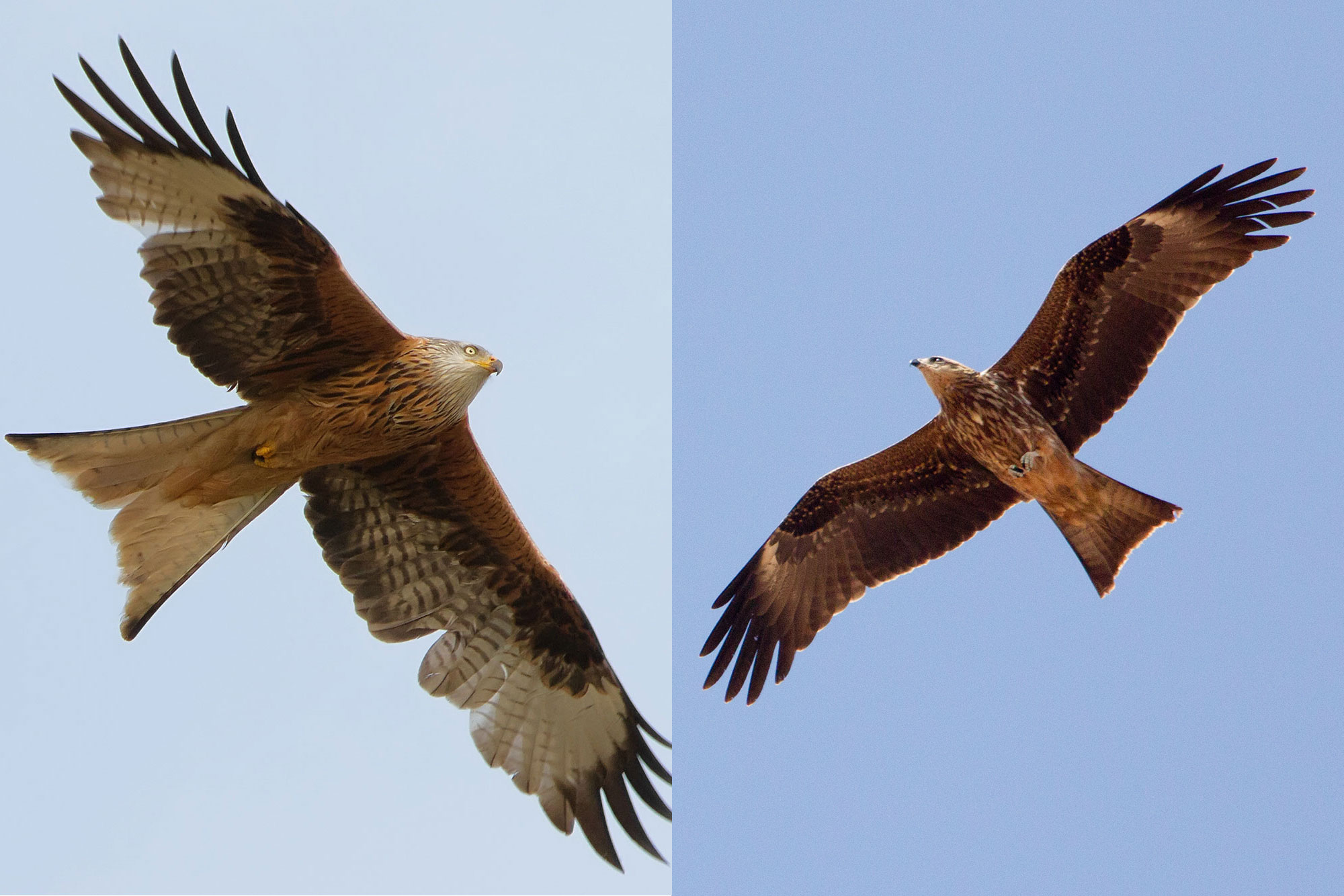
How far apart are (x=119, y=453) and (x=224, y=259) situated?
1132 millimetres

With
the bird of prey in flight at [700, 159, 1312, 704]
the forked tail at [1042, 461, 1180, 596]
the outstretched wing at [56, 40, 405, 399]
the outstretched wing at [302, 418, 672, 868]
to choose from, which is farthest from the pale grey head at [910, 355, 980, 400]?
the outstretched wing at [56, 40, 405, 399]

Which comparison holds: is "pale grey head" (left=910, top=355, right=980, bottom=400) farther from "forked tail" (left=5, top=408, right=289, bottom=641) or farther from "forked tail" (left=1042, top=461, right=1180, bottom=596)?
"forked tail" (left=5, top=408, right=289, bottom=641)

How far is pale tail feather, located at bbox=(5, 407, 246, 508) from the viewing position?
702cm

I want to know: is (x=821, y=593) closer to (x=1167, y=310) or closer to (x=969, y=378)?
(x=969, y=378)

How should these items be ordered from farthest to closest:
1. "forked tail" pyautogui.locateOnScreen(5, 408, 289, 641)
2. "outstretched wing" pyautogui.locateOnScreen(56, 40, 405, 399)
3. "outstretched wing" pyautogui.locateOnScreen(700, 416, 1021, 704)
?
1. "outstretched wing" pyautogui.locateOnScreen(700, 416, 1021, 704)
2. "forked tail" pyautogui.locateOnScreen(5, 408, 289, 641)
3. "outstretched wing" pyautogui.locateOnScreen(56, 40, 405, 399)

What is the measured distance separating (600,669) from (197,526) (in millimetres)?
2543

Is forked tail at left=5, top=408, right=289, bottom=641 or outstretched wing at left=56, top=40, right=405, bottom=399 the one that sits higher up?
outstretched wing at left=56, top=40, right=405, bottom=399

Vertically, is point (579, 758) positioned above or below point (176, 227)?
below

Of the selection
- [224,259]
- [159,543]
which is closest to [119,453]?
[159,543]

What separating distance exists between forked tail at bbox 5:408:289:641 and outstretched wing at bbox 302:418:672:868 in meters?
0.69

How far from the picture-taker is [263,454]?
7.30 meters

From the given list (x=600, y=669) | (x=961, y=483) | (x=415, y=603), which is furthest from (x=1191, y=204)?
(x=415, y=603)

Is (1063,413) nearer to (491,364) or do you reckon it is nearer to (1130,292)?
(1130,292)

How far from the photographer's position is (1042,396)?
9133 millimetres
